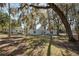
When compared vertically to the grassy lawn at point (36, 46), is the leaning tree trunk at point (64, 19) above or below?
above

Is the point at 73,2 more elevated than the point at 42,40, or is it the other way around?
the point at 73,2

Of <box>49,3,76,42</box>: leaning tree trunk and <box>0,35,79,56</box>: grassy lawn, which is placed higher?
<box>49,3,76,42</box>: leaning tree trunk

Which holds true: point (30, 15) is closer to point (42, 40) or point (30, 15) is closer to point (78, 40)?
point (42, 40)

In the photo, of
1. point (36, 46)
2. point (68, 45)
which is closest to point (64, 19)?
point (68, 45)

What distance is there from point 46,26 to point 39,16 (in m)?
0.15

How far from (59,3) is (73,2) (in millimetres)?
168

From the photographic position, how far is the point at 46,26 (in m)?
2.50

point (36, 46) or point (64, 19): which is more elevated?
point (64, 19)

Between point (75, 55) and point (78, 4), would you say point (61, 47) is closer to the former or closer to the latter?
point (75, 55)

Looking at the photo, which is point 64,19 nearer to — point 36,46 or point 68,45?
point 68,45

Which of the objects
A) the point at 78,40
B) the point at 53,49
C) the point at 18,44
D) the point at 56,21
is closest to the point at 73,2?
the point at 56,21

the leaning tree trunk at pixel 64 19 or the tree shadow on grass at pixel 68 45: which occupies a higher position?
the leaning tree trunk at pixel 64 19

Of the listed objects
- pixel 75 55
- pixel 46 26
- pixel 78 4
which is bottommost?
pixel 75 55

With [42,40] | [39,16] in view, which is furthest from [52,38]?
[39,16]
